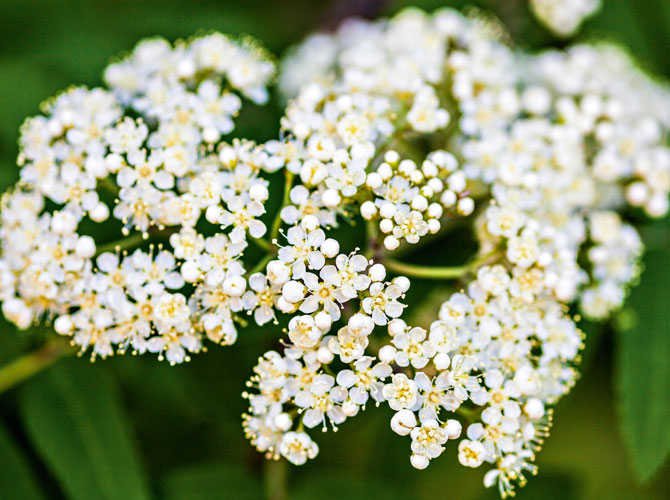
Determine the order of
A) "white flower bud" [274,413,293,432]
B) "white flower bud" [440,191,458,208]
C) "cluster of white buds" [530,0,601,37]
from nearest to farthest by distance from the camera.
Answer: "white flower bud" [274,413,293,432]
"white flower bud" [440,191,458,208]
"cluster of white buds" [530,0,601,37]

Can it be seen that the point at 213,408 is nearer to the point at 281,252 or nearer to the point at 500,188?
the point at 281,252

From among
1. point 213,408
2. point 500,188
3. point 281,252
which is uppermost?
point 281,252

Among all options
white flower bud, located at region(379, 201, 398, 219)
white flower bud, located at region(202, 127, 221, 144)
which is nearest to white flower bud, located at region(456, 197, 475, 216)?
white flower bud, located at region(379, 201, 398, 219)

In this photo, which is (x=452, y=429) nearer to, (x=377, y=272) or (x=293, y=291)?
(x=377, y=272)

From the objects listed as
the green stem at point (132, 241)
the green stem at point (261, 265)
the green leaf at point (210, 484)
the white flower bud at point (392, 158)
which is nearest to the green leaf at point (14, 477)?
the green leaf at point (210, 484)

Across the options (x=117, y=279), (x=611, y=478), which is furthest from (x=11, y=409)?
(x=611, y=478)

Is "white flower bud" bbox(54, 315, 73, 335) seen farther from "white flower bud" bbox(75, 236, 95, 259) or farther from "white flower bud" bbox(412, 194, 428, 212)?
"white flower bud" bbox(412, 194, 428, 212)

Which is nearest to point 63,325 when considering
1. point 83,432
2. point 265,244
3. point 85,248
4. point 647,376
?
point 85,248
